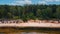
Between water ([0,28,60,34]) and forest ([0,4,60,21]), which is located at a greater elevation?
forest ([0,4,60,21])

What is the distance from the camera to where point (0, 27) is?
2391mm

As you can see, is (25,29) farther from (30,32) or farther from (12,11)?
(12,11)

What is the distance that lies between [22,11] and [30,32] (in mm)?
284

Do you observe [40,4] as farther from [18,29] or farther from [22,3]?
[18,29]

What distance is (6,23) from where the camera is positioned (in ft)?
7.75

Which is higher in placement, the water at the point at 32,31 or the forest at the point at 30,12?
the forest at the point at 30,12

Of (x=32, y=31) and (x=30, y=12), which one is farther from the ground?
(x=30, y=12)

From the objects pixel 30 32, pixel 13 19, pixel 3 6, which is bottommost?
pixel 30 32

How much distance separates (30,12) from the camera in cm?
240

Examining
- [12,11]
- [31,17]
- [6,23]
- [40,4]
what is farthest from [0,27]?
[40,4]

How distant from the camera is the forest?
7.76 feet

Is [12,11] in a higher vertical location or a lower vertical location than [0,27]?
higher

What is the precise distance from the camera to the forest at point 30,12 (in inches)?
93.1

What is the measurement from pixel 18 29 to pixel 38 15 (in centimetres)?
31
